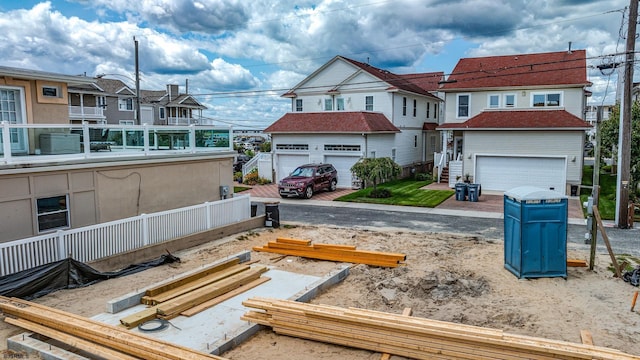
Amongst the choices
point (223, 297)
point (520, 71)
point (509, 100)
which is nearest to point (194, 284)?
point (223, 297)

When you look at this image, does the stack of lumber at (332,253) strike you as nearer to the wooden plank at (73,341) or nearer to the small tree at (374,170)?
the wooden plank at (73,341)

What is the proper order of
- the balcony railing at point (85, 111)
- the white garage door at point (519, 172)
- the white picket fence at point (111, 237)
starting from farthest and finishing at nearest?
the balcony railing at point (85, 111), the white garage door at point (519, 172), the white picket fence at point (111, 237)

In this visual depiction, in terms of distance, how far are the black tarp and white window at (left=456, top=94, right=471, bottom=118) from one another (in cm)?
2598

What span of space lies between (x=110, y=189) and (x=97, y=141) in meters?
1.45

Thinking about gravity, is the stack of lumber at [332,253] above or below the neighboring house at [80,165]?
below

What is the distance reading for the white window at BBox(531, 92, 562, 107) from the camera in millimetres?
28750

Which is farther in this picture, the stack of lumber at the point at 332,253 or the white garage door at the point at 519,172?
the white garage door at the point at 519,172

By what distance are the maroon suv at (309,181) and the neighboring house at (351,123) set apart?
6.29ft

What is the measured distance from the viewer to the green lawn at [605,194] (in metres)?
19.3

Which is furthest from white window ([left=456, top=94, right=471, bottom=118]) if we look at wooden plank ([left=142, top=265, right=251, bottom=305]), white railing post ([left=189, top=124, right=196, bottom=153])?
wooden plank ([left=142, top=265, right=251, bottom=305])

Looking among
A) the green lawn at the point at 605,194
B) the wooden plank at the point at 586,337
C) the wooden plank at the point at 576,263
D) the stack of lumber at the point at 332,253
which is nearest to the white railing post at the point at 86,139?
the stack of lumber at the point at 332,253

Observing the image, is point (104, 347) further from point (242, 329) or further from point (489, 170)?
point (489, 170)

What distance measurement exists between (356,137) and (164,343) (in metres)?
22.5

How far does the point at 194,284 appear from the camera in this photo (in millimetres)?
10000
